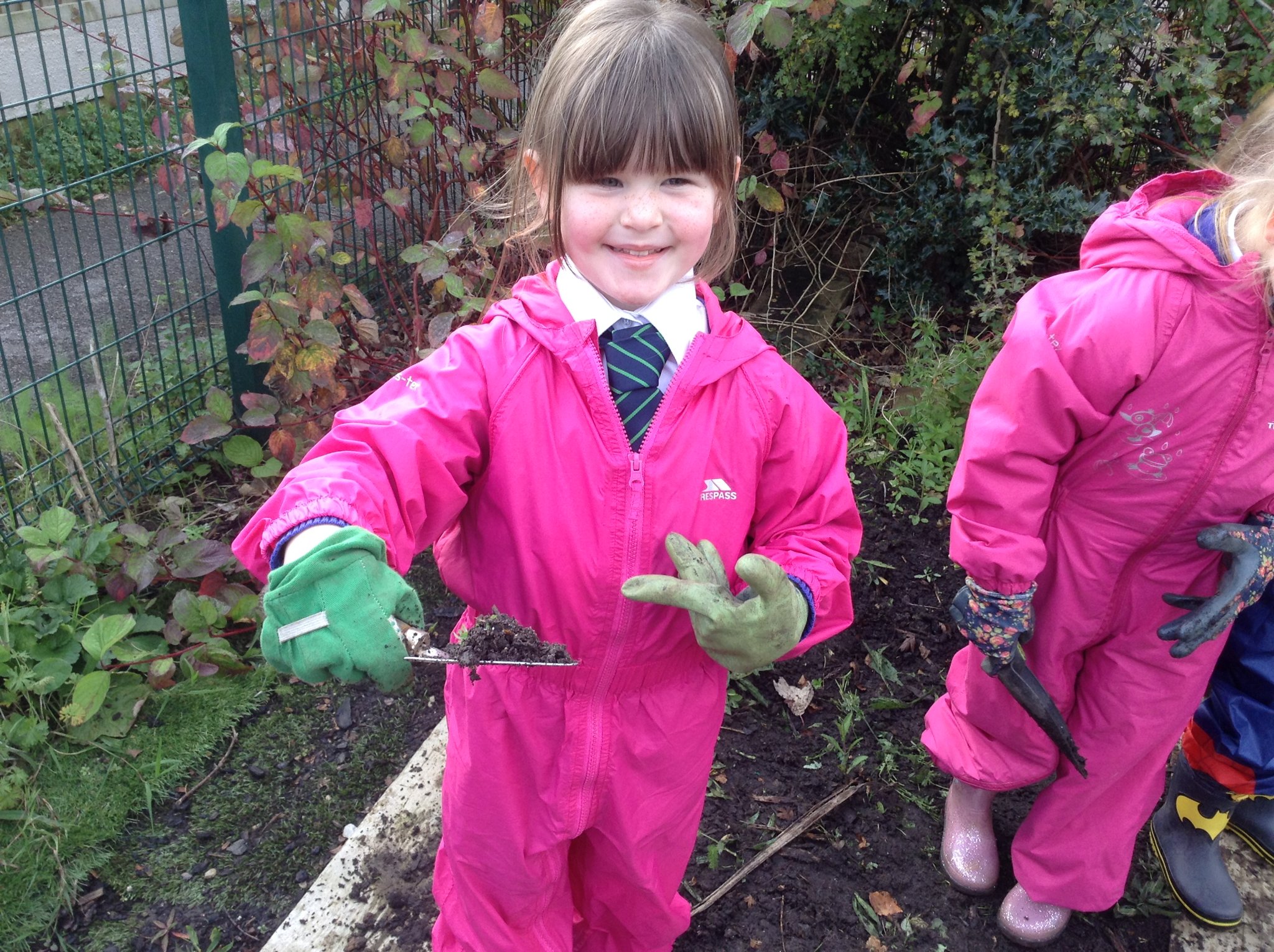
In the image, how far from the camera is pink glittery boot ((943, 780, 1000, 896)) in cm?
220

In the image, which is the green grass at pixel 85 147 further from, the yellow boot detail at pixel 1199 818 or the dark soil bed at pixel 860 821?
the yellow boot detail at pixel 1199 818

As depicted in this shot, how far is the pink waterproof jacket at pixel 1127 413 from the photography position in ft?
5.49

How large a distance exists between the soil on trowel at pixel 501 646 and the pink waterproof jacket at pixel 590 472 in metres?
0.12

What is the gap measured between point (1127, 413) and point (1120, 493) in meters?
0.16

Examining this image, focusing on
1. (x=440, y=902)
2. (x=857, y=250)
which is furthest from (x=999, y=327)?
(x=440, y=902)

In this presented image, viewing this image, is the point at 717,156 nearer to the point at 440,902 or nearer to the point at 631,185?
the point at 631,185

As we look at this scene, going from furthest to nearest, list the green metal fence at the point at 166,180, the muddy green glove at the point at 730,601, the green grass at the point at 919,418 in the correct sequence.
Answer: the green grass at the point at 919,418, the green metal fence at the point at 166,180, the muddy green glove at the point at 730,601

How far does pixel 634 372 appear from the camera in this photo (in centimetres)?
149

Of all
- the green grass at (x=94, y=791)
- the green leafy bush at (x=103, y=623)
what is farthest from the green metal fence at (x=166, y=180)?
the green grass at (x=94, y=791)

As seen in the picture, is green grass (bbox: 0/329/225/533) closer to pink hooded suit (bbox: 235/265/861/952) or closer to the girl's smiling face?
pink hooded suit (bbox: 235/265/861/952)

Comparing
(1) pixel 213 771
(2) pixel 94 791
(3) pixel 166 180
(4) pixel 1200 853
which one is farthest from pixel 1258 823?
(3) pixel 166 180

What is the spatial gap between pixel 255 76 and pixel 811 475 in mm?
2492

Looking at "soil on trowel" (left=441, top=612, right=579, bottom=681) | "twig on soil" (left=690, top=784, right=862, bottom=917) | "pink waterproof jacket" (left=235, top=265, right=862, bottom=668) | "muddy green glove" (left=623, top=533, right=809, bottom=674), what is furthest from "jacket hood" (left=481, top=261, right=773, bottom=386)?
"twig on soil" (left=690, top=784, right=862, bottom=917)

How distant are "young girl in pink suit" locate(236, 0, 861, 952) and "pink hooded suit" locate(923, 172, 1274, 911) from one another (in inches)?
16.1
